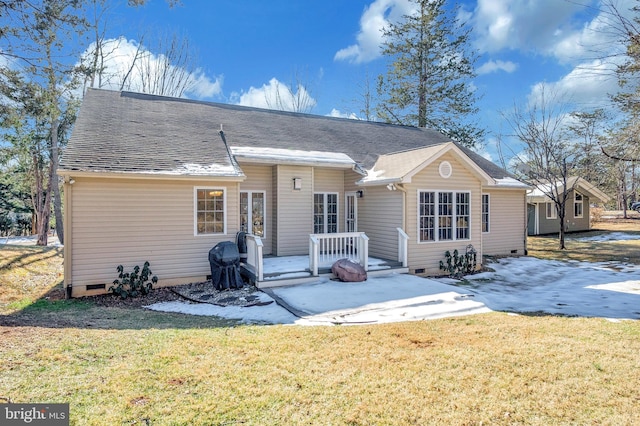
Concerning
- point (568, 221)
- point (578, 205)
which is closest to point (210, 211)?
point (568, 221)

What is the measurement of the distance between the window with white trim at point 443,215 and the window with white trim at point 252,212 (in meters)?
4.91

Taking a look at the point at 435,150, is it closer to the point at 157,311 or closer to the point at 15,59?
the point at 157,311

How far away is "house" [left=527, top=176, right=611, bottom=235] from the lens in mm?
22016

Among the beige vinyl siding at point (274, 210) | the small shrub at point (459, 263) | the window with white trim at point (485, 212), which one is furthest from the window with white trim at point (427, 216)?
the window with white trim at point (485, 212)

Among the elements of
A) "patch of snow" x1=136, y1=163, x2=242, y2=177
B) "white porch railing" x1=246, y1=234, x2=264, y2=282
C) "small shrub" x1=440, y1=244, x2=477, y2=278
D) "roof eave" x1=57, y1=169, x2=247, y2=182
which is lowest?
"small shrub" x1=440, y1=244, x2=477, y2=278

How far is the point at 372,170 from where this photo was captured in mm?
11727

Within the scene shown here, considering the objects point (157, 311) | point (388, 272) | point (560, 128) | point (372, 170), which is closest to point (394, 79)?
point (560, 128)

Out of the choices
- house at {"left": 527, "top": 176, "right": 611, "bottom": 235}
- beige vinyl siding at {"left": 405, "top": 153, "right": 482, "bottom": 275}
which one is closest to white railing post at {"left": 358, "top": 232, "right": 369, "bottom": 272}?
beige vinyl siding at {"left": 405, "top": 153, "right": 482, "bottom": 275}

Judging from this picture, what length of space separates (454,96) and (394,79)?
446cm

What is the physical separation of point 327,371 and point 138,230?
665cm

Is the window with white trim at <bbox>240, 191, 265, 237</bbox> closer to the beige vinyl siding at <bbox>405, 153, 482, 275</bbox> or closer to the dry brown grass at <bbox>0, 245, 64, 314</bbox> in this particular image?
the beige vinyl siding at <bbox>405, 153, 482, 275</bbox>

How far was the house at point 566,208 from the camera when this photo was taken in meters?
22.0

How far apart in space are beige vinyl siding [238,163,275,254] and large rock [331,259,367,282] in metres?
2.90

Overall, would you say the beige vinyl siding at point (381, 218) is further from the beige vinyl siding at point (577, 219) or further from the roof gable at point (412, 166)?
the beige vinyl siding at point (577, 219)
